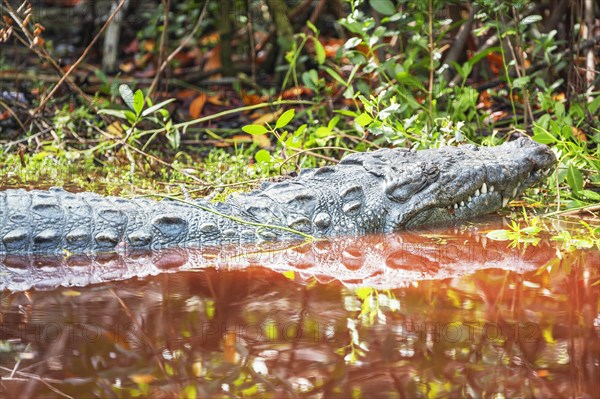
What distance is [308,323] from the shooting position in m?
2.72

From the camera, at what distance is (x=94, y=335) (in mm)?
2609

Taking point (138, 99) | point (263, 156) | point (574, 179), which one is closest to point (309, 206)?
point (263, 156)

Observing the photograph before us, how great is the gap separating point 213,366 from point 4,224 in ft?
6.00

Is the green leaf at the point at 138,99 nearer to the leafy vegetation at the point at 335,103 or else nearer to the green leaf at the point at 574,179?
the leafy vegetation at the point at 335,103

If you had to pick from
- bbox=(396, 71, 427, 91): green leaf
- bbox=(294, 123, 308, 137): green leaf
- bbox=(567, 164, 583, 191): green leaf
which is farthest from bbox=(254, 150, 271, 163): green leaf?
bbox=(567, 164, 583, 191): green leaf

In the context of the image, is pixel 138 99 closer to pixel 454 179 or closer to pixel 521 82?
pixel 454 179

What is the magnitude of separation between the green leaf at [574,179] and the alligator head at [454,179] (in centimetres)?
12

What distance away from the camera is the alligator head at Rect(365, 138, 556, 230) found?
4195 millimetres

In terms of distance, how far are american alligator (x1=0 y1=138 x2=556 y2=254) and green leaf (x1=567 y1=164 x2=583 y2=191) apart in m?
0.17

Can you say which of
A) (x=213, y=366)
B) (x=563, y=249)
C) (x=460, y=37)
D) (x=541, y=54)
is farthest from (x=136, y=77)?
(x=213, y=366)

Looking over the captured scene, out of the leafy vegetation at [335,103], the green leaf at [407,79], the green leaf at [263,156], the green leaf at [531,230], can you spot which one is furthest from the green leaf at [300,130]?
the green leaf at [531,230]

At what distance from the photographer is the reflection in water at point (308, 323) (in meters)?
2.24

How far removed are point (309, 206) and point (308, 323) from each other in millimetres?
1430

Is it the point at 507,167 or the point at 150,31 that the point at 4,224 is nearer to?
the point at 507,167
